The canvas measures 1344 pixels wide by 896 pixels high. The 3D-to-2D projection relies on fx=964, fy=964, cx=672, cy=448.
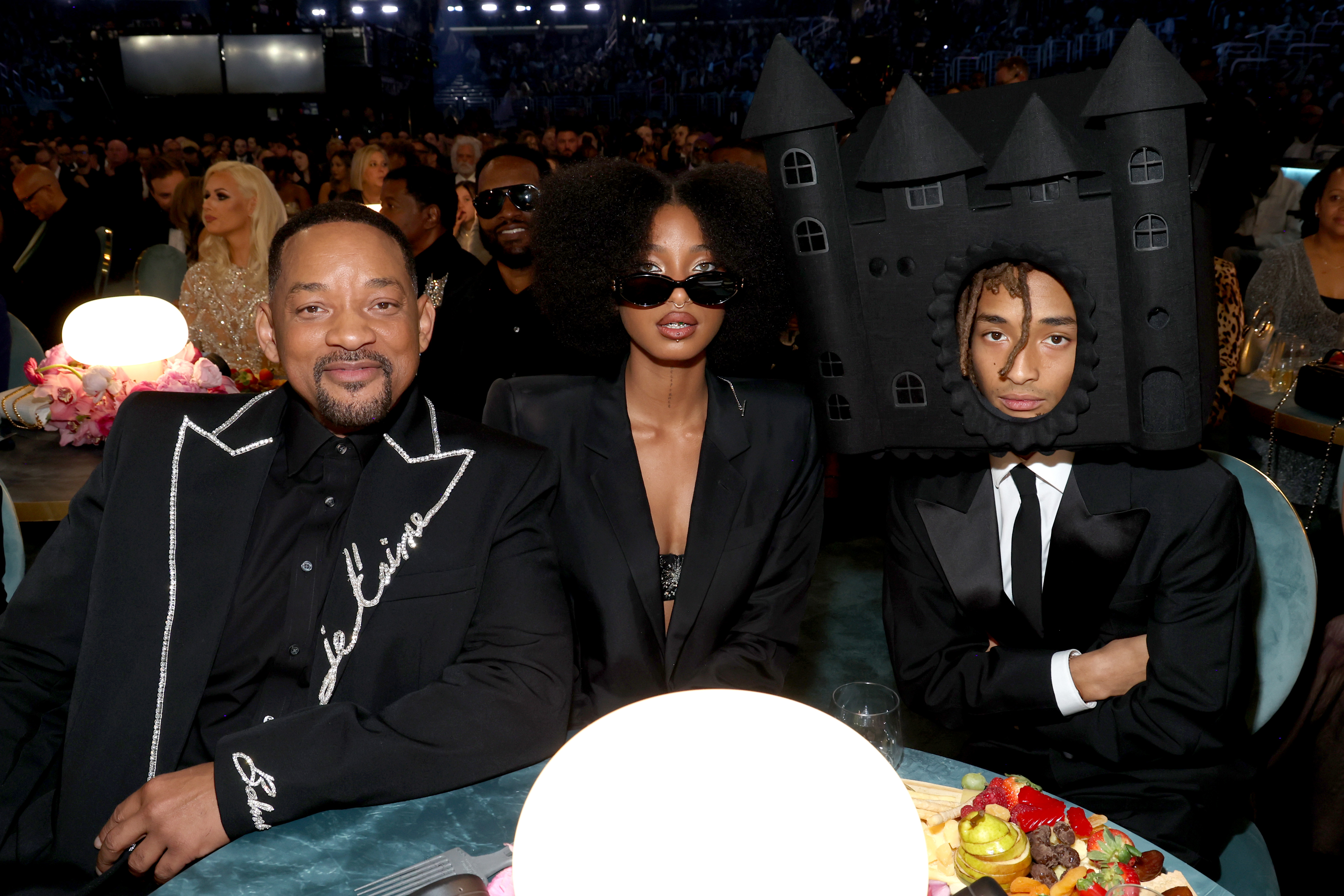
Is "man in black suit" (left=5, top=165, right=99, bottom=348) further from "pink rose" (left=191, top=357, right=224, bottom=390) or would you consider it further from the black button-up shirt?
the black button-up shirt

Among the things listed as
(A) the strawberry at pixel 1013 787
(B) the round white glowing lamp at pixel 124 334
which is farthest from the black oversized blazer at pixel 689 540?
(B) the round white glowing lamp at pixel 124 334

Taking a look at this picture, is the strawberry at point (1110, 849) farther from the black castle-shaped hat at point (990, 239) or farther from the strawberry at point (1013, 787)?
the black castle-shaped hat at point (990, 239)

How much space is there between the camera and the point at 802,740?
2.72ft

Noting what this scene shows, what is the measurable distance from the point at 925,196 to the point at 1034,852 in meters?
1.02

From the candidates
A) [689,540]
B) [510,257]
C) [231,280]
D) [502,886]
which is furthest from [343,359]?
[231,280]

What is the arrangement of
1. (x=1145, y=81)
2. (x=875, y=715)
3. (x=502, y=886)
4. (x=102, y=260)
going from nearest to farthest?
1. (x=502, y=886)
2. (x=1145, y=81)
3. (x=875, y=715)
4. (x=102, y=260)

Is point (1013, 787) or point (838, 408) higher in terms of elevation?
point (838, 408)

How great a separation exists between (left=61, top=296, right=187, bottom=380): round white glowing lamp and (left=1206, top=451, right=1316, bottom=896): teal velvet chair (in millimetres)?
3319

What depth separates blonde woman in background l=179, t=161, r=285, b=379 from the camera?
4520mm

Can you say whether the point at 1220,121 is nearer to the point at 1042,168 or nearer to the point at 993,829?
the point at 1042,168

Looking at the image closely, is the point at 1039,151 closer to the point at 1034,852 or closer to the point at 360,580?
the point at 1034,852

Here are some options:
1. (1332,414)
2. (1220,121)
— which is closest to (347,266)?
(1332,414)

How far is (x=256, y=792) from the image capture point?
4.80ft

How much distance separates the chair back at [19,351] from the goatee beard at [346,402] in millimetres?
2997
